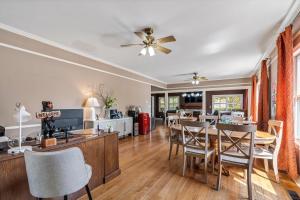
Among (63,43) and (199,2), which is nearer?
(199,2)

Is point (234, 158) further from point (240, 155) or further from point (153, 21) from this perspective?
point (153, 21)

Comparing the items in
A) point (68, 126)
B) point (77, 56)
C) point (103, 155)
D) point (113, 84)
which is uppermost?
point (77, 56)

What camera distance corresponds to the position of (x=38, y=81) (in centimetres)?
343

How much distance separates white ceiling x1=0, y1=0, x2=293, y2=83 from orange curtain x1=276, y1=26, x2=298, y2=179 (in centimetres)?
48

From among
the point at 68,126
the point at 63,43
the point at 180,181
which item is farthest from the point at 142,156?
the point at 63,43

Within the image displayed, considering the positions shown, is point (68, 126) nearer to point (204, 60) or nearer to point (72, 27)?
point (72, 27)

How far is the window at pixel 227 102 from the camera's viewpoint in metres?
9.05

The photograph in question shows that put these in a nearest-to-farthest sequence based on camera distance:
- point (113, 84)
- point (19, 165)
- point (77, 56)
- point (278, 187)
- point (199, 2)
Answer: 1. point (19, 165)
2. point (199, 2)
3. point (278, 187)
4. point (77, 56)
5. point (113, 84)

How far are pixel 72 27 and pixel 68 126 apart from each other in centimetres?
187

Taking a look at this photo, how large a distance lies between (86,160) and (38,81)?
2324 millimetres

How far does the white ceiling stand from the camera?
232cm

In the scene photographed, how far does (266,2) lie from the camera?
2.26 metres

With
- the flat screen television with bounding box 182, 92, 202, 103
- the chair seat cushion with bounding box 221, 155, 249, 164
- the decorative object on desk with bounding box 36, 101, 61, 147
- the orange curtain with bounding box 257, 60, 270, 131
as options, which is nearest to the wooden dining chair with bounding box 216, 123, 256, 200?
the chair seat cushion with bounding box 221, 155, 249, 164

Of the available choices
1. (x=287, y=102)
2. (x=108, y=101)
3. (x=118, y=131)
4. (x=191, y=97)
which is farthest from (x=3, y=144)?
(x=191, y=97)
